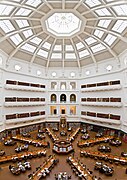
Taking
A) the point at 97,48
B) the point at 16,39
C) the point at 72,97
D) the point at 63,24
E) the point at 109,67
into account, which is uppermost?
the point at 63,24

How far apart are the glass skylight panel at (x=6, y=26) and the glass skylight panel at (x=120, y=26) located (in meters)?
13.8

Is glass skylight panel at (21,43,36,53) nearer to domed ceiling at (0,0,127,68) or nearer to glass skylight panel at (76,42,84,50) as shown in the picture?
domed ceiling at (0,0,127,68)

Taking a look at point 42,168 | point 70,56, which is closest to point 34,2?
point 70,56

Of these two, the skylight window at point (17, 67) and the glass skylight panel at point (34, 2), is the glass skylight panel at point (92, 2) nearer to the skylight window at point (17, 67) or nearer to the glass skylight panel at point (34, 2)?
the glass skylight panel at point (34, 2)

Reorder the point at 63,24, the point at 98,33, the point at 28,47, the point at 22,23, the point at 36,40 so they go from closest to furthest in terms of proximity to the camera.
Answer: the point at 22,23, the point at 98,33, the point at 63,24, the point at 36,40, the point at 28,47

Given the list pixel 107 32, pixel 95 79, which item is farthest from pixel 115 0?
pixel 95 79

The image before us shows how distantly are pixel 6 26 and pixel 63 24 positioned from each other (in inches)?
344

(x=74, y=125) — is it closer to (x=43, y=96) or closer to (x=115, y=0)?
(x=43, y=96)

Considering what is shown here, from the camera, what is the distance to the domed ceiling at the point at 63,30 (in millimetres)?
18545

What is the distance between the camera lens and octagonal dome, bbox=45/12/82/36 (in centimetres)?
2380

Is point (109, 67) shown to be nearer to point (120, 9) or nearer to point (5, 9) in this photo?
point (120, 9)

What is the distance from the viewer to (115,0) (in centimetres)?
1633

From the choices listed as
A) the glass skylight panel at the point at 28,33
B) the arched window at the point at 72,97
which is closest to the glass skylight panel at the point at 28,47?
the glass skylight panel at the point at 28,33

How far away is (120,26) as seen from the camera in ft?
69.9
